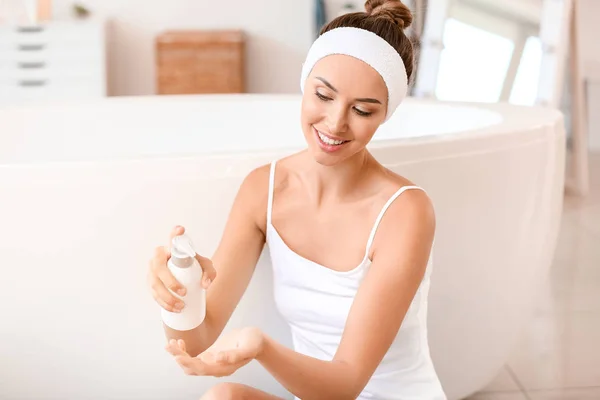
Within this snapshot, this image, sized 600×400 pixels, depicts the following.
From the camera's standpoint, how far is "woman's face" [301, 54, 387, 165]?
115cm

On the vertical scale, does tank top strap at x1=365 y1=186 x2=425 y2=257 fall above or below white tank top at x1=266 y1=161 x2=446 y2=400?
above

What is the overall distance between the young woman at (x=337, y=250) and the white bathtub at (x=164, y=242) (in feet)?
0.41

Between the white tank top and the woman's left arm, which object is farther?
the white tank top

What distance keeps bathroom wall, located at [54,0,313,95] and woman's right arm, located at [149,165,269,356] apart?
414 centimetres

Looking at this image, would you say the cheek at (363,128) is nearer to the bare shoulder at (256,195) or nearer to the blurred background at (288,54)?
the bare shoulder at (256,195)

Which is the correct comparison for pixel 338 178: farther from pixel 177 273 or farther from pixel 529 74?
pixel 529 74

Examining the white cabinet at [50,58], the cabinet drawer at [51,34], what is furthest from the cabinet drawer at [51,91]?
the cabinet drawer at [51,34]

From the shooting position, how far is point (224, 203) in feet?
4.73

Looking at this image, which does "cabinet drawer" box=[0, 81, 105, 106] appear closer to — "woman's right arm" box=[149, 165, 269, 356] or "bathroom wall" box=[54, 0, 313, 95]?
"bathroom wall" box=[54, 0, 313, 95]


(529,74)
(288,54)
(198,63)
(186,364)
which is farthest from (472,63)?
(186,364)

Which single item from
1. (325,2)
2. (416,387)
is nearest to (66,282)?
(416,387)

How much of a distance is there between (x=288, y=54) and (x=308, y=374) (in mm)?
4532

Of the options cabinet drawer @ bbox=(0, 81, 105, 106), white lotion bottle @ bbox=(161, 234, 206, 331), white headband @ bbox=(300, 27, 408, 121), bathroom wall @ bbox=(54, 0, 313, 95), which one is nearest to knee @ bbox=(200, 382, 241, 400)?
white lotion bottle @ bbox=(161, 234, 206, 331)

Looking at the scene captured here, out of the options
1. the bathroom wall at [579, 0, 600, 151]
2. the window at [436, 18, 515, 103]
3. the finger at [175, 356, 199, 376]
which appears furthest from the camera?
the bathroom wall at [579, 0, 600, 151]
